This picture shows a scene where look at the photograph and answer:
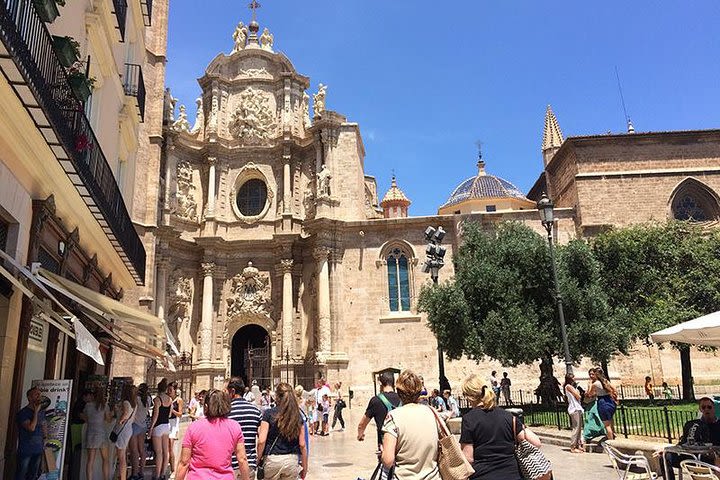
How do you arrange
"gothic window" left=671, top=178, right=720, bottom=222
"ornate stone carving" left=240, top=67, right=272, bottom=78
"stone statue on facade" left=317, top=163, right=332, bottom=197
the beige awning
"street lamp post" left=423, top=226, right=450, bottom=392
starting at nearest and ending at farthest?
the beige awning → "street lamp post" left=423, top=226, right=450, bottom=392 → "gothic window" left=671, top=178, right=720, bottom=222 → "stone statue on facade" left=317, top=163, right=332, bottom=197 → "ornate stone carving" left=240, top=67, right=272, bottom=78

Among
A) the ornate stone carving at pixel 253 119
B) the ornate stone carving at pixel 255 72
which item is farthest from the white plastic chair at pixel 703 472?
the ornate stone carving at pixel 255 72

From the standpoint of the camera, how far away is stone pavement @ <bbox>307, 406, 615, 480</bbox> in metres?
9.38

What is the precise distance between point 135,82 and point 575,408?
44.5ft

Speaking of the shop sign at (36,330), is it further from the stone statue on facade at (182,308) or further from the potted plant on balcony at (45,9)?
the stone statue on facade at (182,308)

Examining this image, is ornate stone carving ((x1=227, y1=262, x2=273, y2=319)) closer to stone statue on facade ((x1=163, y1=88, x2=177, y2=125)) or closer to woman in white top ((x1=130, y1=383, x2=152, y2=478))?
stone statue on facade ((x1=163, y1=88, x2=177, y2=125))

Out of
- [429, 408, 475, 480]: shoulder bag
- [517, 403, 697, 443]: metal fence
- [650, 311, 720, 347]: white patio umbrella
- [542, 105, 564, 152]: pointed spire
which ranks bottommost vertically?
[517, 403, 697, 443]: metal fence

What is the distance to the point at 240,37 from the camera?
113 feet

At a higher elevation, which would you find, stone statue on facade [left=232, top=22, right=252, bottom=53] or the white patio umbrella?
stone statue on facade [left=232, top=22, right=252, bottom=53]

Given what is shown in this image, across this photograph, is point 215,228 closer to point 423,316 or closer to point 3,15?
point 423,316

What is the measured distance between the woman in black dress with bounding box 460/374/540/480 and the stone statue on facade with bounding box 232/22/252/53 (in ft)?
108

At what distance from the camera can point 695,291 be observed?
2267 cm

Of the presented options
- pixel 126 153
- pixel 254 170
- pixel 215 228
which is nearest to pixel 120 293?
pixel 126 153

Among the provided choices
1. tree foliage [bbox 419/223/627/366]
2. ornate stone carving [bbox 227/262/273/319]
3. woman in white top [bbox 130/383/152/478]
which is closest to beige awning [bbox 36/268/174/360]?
woman in white top [bbox 130/383/152/478]

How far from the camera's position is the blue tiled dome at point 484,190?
45688 mm
